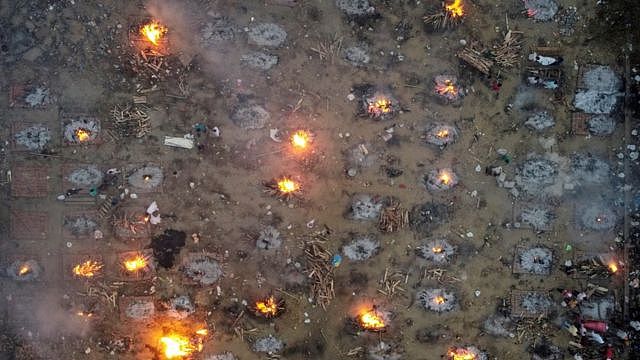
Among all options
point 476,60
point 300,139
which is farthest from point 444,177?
point 300,139

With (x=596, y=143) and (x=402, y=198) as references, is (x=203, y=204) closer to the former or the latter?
(x=402, y=198)

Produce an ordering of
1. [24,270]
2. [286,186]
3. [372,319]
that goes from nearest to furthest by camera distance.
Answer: [24,270] < [286,186] < [372,319]

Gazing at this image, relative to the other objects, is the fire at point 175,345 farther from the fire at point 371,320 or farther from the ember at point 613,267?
the ember at point 613,267

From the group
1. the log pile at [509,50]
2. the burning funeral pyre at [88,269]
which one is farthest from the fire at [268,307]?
the log pile at [509,50]

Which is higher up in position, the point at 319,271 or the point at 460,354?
the point at 319,271

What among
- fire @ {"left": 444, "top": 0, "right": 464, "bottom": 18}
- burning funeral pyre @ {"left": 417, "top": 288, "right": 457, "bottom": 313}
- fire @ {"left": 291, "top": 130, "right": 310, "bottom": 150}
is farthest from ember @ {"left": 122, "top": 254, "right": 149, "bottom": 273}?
fire @ {"left": 444, "top": 0, "right": 464, "bottom": 18}

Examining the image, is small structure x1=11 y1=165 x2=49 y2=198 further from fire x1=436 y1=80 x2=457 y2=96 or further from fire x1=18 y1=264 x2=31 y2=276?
fire x1=436 y1=80 x2=457 y2=96

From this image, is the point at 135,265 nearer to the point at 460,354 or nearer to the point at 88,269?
the point at 88,269
